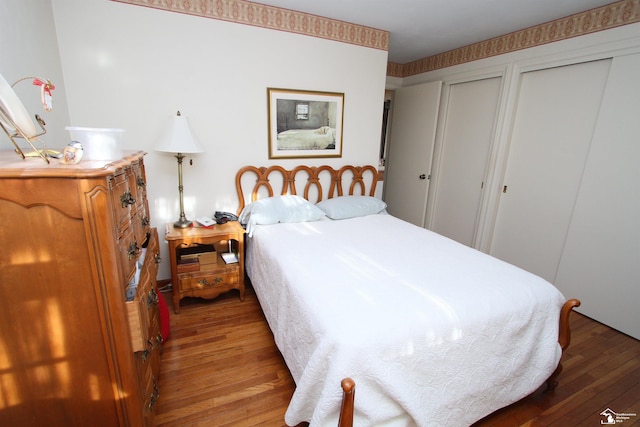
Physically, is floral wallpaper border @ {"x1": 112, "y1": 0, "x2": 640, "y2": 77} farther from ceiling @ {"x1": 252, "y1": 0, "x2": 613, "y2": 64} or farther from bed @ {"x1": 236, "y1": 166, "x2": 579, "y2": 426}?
bed @ {"x1": 236, "y1": 166, "x2": 579, "y2": 426}

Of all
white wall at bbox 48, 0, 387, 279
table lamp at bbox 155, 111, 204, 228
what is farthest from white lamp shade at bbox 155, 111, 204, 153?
white wall at bbox 48, 0, 387, 279

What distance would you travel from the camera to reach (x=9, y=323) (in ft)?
3.05

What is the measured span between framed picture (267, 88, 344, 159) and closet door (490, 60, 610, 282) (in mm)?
1845

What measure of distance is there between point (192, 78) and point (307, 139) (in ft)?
3.74

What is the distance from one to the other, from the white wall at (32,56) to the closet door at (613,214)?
3772 mm

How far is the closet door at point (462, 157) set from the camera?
10.6 ft

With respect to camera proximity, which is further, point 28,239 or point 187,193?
point 187,193

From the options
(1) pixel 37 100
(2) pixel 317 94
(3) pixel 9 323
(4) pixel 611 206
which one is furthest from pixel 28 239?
(4) pixel 611 206

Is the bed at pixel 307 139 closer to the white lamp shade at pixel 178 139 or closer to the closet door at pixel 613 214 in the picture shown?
the white lamp shade at pixel 178 139

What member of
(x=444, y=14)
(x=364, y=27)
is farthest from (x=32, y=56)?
(x=444, y=14)

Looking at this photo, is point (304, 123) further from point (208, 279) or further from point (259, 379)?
point (259, 379)

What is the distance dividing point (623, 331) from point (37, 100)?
4274mm

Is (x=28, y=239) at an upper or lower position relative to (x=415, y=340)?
upper

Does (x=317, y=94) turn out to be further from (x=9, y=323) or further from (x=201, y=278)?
(x=9, y=323)
